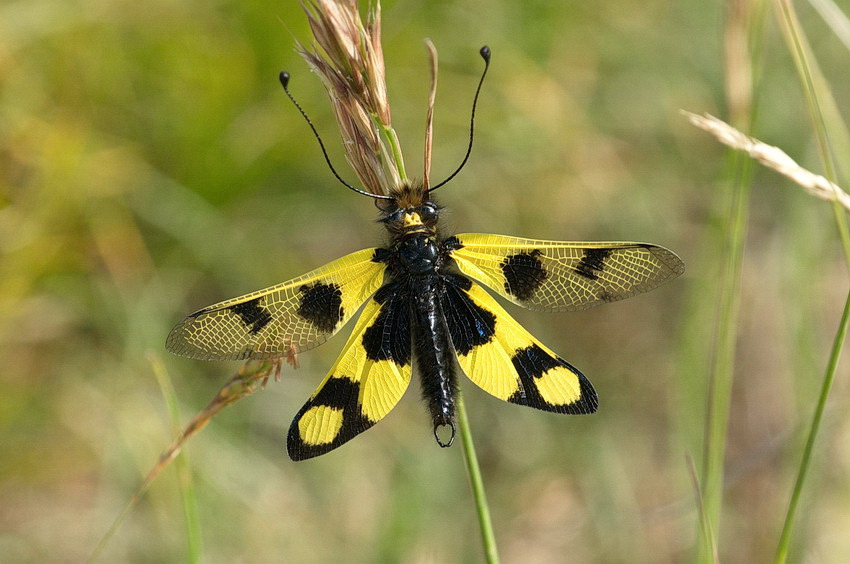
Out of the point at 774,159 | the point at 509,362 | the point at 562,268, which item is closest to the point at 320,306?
the point at 509,362

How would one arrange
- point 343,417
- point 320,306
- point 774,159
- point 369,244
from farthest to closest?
1. point 369,244
2. point 320,306
3. point 343,417
4. point 774,159

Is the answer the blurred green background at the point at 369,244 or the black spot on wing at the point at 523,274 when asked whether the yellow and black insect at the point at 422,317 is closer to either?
the black spot on wing at the point at 523,274

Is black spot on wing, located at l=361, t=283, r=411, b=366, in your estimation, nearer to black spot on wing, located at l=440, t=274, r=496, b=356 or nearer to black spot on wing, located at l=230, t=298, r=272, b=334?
black spot on wing, located at l=440, t=274, r=496, b=356

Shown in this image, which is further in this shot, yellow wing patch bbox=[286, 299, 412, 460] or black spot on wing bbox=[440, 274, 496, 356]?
black spot on wing bbox=[440, 274, 496, 356]

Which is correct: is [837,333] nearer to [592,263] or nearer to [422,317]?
[592,263]

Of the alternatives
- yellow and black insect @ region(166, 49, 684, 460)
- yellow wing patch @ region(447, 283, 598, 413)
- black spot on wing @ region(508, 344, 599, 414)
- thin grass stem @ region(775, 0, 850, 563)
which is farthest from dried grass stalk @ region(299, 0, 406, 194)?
thin grass stem @ region(775, 0, 850, 563)

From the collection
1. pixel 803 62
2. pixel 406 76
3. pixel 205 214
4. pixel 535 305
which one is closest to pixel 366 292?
pixel 535 305

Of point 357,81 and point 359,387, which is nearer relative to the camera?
point 357,81

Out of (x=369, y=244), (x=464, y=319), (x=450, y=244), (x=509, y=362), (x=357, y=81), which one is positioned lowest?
(x=509, y=362)
